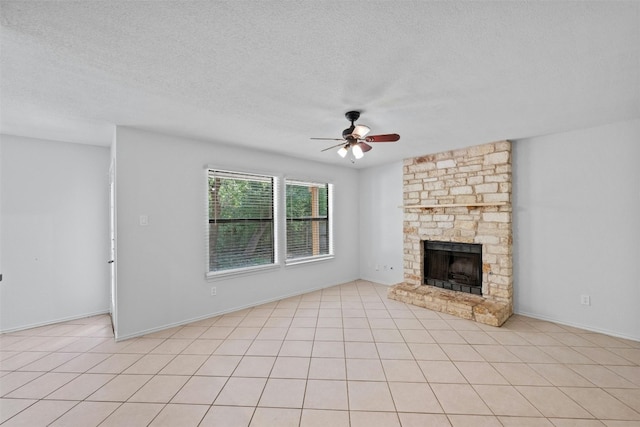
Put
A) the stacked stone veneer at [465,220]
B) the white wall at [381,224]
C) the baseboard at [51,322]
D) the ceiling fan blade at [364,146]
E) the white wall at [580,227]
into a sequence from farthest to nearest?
1. the white wall at [381,224]
2. the stacked stone veneer at [465,220]
3. the baseboard at [51,322]
4. the white wall at [580,227]
5. the ceiling fan blade at [364,146]

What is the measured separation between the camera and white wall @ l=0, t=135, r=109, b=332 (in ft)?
10.8

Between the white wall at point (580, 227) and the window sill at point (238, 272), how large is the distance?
143 inches

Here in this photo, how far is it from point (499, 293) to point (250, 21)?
4.27 metres

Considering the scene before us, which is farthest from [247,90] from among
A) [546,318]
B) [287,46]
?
[546,318]

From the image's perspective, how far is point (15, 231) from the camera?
3305mm

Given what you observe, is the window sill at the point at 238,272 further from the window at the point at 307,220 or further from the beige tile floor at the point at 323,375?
the beige tile floor at the point at 323,375

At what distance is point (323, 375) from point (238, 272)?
2.11m

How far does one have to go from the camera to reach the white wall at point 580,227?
296cm

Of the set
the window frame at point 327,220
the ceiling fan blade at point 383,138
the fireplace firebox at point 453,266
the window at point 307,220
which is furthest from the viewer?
the window at point 307,220

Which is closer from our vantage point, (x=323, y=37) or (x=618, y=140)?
(x=323, y=37)

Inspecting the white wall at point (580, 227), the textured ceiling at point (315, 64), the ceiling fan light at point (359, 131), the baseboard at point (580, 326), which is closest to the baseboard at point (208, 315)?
the textured ceiling at point (315, 64)

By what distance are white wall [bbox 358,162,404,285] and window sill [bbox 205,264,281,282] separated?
211 centimetres

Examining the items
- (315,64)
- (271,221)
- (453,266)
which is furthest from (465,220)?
(315,64)

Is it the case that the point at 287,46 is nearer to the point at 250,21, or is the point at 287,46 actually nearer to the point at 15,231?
the point at 250,21
